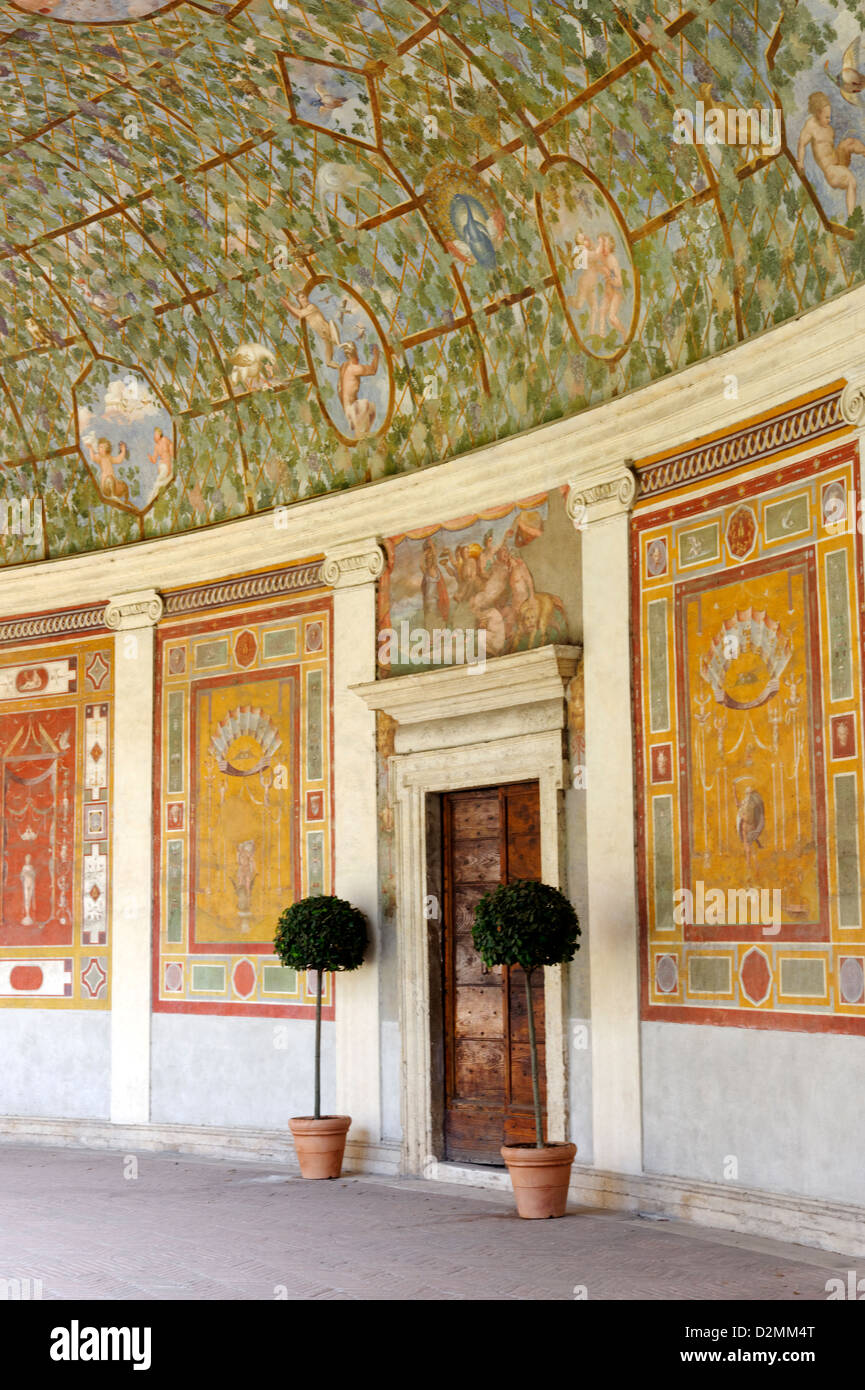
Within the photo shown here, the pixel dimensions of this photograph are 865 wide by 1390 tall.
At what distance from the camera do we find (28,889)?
50.2 feet

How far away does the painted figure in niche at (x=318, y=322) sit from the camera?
13.1 metres

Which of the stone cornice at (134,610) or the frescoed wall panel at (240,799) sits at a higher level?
the stone cornice at (134,610)

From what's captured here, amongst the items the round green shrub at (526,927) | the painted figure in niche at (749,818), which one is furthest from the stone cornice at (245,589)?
the painted figure in niche at (749,818)

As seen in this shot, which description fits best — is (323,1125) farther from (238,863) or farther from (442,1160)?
(238,863)

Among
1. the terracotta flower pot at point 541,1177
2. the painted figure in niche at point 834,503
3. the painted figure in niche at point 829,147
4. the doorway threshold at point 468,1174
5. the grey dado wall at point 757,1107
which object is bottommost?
the doorway threshold at point 468,1174

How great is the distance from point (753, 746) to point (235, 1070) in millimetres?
6047

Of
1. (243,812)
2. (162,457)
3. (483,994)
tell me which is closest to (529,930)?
(483,994)

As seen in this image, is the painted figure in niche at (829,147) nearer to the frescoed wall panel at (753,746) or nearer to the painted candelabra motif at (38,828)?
the frescoed wall panel at (753,746)

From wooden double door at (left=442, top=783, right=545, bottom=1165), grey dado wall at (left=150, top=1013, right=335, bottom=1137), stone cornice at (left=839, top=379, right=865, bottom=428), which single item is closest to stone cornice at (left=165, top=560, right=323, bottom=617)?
wooden double door at (left=442, top=783, right=545, bottom=1165)

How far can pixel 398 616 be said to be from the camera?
12.6m

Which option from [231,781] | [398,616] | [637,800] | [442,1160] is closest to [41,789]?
[231,781]

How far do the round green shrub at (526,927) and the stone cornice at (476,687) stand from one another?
5.50ft

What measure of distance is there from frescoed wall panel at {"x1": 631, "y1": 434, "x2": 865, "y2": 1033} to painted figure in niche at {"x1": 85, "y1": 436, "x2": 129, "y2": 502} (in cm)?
633

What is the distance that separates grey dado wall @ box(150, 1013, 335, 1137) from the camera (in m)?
12.9
